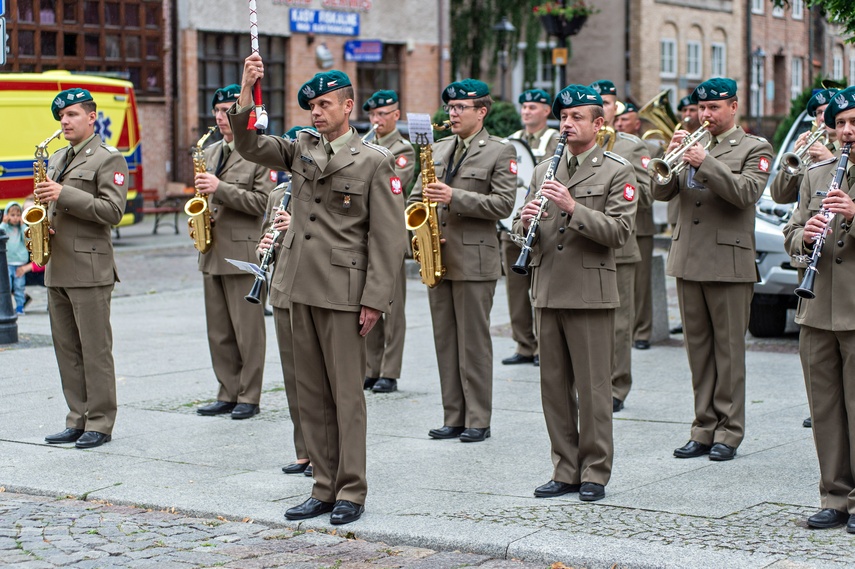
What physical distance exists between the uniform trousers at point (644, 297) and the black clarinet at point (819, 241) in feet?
19.4

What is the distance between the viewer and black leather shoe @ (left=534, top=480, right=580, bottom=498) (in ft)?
23.5

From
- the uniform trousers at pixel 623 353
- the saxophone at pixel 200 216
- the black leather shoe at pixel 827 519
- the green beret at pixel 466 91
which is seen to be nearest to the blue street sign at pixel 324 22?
the saxophone at pixel 200 216

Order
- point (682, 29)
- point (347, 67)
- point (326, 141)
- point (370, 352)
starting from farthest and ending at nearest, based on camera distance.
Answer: point (682, 29) < point (347, 67) < point (370, 352) < point (326, 141)

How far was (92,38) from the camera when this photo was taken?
97.8 feet

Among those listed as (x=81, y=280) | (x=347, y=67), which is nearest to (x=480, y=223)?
(x=81, y=280)

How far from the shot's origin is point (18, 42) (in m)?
28.3

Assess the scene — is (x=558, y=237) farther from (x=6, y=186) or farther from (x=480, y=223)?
(x=6, y=186)

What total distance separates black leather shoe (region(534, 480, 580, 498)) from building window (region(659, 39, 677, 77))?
128 ft

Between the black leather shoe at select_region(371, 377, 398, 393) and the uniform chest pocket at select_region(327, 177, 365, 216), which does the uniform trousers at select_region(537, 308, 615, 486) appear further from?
the black leather shoe at select_region(371, 377, 398, 393)

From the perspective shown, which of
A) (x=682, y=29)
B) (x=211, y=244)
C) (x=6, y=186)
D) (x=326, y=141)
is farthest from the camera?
(x=682, y=29)

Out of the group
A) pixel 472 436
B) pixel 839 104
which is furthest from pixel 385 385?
pixel 839 104

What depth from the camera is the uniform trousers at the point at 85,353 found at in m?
8.70

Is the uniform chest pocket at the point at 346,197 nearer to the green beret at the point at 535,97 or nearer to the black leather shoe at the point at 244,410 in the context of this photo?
the black leather shoe at the point at 244,410

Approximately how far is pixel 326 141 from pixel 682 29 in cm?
4054
